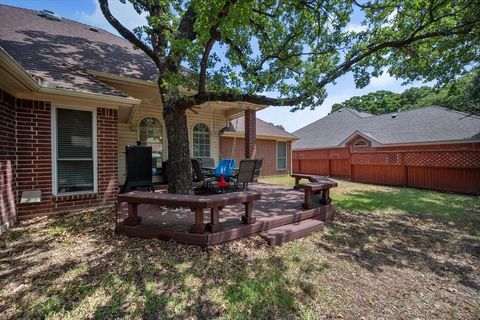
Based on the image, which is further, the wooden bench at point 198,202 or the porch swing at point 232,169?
the porch swing at point 232,169

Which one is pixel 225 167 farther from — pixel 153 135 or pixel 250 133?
pixel 153 135

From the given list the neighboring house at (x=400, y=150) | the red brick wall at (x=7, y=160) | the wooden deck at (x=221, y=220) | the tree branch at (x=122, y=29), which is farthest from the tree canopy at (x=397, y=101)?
the red brick wall at (x=7, y=160)

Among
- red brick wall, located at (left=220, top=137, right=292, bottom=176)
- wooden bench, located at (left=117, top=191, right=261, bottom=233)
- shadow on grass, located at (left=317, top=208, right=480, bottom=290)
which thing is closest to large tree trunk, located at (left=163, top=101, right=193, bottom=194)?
wooden bench, located at (left=117, top=191, right=261, bottom=233)

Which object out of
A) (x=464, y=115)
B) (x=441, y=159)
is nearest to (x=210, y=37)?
(x=441, y=159)

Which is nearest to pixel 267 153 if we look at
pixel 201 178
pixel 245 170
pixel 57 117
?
pixel 201 178

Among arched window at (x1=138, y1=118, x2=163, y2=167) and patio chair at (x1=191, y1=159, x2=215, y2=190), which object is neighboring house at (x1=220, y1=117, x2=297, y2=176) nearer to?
arched window at (x1=138, y1=118, x2=163, y2=167)

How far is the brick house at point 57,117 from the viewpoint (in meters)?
4.57

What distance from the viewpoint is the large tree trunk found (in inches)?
208

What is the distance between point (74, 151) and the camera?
5.49m

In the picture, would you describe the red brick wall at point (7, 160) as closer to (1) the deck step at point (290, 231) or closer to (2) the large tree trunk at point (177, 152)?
(2) the large tree trunk at point (177, 152)

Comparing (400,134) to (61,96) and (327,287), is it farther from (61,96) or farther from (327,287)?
(61,96)

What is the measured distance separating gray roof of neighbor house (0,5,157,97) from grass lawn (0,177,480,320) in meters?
3.22

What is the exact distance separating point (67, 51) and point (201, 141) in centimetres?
536

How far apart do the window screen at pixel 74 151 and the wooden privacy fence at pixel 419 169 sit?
1304 centimetres
